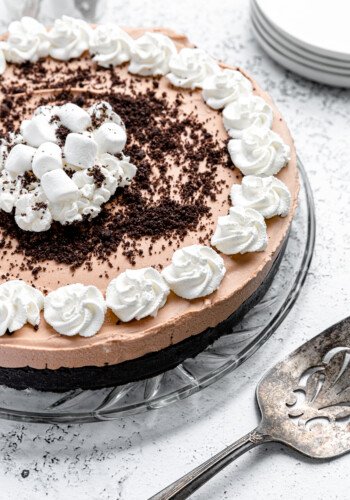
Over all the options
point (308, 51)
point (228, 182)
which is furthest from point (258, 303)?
point (308, 51)

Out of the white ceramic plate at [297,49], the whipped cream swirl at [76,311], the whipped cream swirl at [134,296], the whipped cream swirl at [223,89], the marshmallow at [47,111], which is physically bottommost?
the whipped cream swirl at [76,311]

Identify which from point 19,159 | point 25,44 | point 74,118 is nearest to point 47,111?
point 74,118

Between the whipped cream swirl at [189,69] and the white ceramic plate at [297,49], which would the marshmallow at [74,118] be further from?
the white ceramic plate at [297,49]

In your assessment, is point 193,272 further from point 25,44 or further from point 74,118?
point 25,44

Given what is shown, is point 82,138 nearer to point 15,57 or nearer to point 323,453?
point 15,57

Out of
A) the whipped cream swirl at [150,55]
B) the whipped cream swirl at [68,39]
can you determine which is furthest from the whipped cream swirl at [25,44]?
the whipped cream swirl at [150,55]

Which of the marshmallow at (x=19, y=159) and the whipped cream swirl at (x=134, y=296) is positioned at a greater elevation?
the marshmallow at (x=19, y=159)
